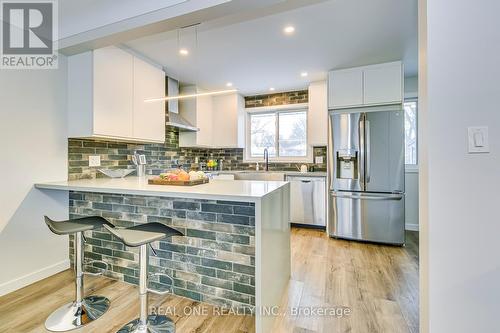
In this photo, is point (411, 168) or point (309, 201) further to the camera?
point (309, 201)

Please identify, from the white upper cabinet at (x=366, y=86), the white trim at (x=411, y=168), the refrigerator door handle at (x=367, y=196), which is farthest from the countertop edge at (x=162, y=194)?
the white trim at (x=411, y=168)

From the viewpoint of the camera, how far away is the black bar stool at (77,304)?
162cm

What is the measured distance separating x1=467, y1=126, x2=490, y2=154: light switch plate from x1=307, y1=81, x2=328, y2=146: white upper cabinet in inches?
107

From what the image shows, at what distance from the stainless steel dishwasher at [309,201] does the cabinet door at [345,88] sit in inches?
46.1

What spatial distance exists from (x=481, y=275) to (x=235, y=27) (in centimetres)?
252

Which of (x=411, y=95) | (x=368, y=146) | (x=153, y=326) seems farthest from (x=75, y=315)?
(x=411, y=95)

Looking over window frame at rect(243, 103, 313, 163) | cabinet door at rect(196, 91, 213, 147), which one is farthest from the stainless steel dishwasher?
cabinet door at rect(196, 91, 213, 147)

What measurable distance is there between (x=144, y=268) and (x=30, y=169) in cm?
162

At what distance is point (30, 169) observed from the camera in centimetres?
218

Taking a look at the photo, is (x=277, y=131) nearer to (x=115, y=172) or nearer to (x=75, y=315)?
(x=115, y=172)

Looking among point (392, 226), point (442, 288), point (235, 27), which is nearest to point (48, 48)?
point (235, 27)

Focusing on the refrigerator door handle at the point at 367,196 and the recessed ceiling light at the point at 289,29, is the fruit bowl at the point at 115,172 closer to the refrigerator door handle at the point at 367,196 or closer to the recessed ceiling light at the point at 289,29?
the recessed ceiling light at the point at 289,29

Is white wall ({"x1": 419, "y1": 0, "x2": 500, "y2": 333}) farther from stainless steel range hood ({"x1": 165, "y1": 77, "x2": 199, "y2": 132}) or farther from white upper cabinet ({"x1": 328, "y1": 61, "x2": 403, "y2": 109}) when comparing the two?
stainless steel range hood ({"x1": 165, "y1": 77, "x2": 199, "y2": 132})

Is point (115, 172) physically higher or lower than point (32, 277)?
higher
